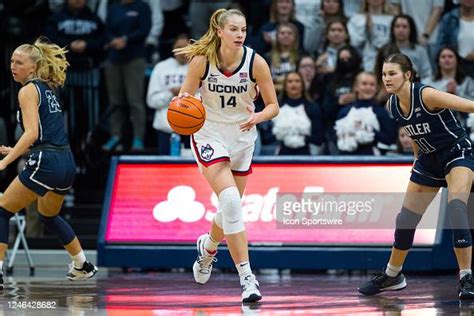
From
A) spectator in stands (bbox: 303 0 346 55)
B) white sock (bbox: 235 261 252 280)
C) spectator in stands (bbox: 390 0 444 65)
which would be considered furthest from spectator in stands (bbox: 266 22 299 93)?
white sock (bbox: 235 261 252 280)

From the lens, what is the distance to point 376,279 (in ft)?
35.2

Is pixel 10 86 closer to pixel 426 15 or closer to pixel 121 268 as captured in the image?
pixel 121 268

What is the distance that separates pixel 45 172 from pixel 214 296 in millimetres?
2101

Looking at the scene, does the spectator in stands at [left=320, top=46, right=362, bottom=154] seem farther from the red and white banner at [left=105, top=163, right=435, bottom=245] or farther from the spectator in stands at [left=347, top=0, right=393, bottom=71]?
the red and white banner at [left=105, top=163, right=435, bottom=245]

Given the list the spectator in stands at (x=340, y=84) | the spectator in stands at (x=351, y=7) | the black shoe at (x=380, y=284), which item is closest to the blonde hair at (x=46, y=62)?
the black shoe at (x=380, y=284)

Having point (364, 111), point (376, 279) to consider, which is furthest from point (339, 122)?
point (376, 279)

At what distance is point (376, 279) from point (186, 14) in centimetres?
911

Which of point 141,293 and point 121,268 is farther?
point 121,268

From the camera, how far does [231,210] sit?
32.6 feet

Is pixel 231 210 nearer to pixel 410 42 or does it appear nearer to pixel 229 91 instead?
pixel 229 91

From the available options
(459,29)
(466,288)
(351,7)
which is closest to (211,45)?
(466,288)

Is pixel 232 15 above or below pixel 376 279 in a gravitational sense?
above

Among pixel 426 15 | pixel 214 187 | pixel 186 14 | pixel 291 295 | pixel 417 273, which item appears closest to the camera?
pixel 214 187

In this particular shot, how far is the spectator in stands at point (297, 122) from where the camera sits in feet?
49.3
